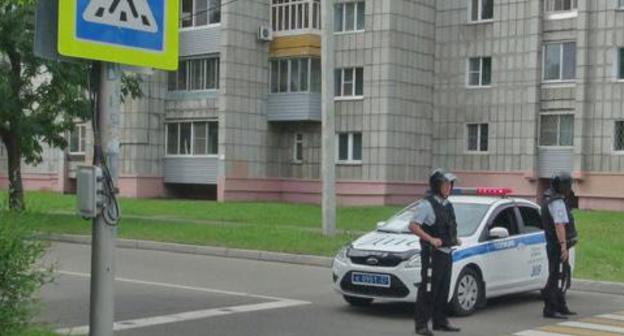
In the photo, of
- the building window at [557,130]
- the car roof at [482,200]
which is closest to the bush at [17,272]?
the car roof at [482,200]

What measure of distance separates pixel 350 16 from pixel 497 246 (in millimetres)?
26530

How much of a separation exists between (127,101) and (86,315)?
29137 mm

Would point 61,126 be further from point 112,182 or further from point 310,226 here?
point 112,182

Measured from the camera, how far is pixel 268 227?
74.8 feet

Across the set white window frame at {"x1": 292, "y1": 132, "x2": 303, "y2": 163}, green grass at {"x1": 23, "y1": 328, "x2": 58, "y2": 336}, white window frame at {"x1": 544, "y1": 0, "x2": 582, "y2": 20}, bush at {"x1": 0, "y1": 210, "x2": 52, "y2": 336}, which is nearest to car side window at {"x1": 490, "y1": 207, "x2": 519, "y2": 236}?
green grass at {"x1": 23, "y1": 328, "x2": 58, "y2": 336}

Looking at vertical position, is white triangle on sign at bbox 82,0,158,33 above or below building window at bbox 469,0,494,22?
below

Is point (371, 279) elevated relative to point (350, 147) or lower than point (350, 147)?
lower

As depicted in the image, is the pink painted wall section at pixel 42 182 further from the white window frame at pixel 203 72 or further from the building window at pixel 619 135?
the building window at pixel 619 135

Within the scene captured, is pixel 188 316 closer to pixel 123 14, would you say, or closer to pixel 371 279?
pixel 371 279

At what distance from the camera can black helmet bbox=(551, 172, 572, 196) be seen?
11.1 meters

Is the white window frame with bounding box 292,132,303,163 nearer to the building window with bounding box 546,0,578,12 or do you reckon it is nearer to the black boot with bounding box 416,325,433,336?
the building window with bounding box 546,0,578,12

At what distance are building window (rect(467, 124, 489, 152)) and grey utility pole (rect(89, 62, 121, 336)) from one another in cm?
3164

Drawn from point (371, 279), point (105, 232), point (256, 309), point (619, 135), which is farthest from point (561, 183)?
point (619, 135)

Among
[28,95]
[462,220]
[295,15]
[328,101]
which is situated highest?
[295,15]
